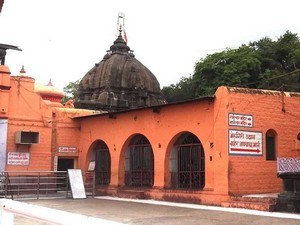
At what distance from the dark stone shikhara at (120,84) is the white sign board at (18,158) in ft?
33.2

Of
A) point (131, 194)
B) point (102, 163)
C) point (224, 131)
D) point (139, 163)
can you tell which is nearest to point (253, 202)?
point (224, 131)

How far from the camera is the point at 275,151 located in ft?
53.0

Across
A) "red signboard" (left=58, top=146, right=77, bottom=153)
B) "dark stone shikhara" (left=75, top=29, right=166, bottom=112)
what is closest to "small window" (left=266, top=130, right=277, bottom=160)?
"red signboard" (left=58, top=146, right=77, bottom=153)

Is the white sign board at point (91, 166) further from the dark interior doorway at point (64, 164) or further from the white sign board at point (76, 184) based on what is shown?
the white sign board at point (76, 184)

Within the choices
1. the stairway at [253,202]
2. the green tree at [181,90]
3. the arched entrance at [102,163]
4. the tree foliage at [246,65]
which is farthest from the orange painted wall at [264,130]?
the green tree at [181,90]

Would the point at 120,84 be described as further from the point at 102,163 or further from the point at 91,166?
the point at 91,166

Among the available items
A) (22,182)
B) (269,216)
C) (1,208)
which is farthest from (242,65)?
(1,208)

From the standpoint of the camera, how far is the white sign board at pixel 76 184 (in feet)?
58.1

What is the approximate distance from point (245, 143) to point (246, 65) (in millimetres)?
20406

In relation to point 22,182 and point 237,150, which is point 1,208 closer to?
point 237,150

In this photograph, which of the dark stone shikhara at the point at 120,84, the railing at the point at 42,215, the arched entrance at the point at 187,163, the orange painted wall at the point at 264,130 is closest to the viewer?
the railing at the point at 42,215

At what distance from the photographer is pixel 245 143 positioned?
50.1 ft

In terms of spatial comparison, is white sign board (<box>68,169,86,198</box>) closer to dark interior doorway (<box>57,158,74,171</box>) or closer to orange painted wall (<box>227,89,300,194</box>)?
dark interior doorway (<box>57,158,74,171</box>)

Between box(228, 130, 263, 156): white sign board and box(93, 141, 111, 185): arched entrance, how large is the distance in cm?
784
